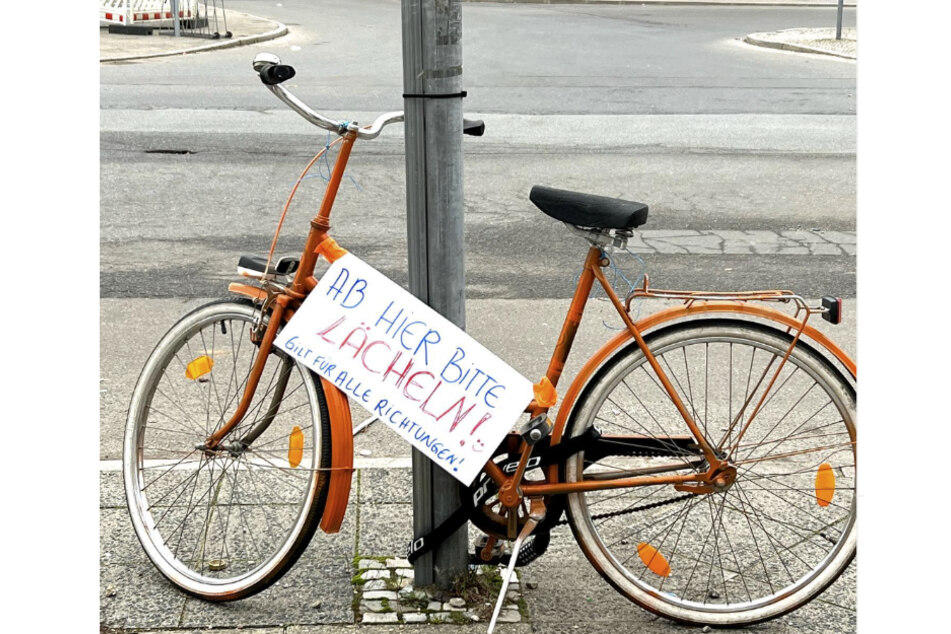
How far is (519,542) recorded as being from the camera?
134 inches

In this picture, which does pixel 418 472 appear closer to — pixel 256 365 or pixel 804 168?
pixel 256 365

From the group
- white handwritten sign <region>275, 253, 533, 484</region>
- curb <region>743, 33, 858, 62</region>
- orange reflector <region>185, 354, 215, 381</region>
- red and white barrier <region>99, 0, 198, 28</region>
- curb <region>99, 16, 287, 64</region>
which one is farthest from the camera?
red and white barrier <region>99, 0, 198, 28</region>

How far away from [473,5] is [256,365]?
25909 millimetres

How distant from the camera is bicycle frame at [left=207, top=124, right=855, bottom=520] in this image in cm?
335

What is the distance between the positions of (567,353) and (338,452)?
73 cm

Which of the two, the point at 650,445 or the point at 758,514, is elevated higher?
the point at 650,445

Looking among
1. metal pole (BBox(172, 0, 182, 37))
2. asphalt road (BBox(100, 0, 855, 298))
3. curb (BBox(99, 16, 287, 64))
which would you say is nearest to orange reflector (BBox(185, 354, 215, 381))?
asphalt road (BBox(100, 0, 855, 298))

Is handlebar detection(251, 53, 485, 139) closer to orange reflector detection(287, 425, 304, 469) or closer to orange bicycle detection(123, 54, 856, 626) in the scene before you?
orange bicycle detection(123, 54, 856, 626)

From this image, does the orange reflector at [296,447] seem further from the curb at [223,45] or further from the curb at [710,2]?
the curb at [710,2]

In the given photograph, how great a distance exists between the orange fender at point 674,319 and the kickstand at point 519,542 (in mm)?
209

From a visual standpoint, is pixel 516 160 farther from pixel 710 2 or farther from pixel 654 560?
pixel 710 2

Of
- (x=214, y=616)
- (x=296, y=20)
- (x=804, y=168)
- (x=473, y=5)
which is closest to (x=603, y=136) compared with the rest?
(x=804, y=168)

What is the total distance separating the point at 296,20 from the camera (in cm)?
2512

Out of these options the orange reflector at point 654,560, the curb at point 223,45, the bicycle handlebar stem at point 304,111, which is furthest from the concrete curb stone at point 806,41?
the bicycle handlebar stem at point 304,111
